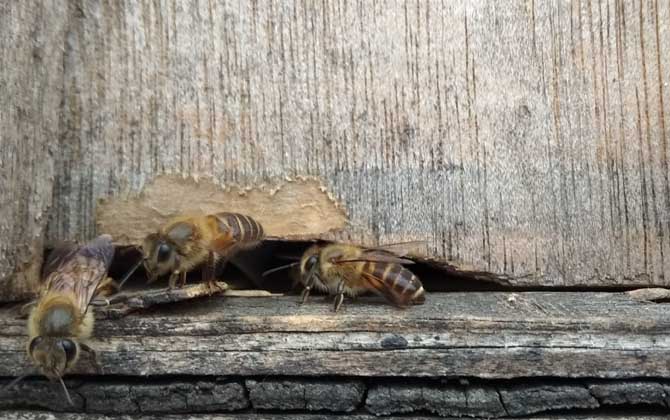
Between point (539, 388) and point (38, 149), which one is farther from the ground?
point (38, 149)

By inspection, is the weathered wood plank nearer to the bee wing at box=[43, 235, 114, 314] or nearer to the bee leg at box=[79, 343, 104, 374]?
the bee leg at box=[79, 343, 104, 374]

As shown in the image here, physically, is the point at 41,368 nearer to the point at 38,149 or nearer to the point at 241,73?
the point at 38,149

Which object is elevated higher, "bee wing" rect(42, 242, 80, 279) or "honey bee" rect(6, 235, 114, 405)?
"bee wing" rect(42, 242, 80, 279)

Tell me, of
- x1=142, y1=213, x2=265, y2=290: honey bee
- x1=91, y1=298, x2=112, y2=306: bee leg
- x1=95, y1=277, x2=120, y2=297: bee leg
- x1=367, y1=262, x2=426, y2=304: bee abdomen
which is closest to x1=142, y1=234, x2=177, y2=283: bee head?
x1=142, y1=213, x2=265, y2=290: honey bee

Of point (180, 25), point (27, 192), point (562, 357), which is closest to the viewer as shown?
point (562, 357)

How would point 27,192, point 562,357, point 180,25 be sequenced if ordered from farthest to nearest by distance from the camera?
point 180,25
point 27,192
point 562,357

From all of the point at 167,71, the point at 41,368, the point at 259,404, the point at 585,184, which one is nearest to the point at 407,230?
the point at 585,184
